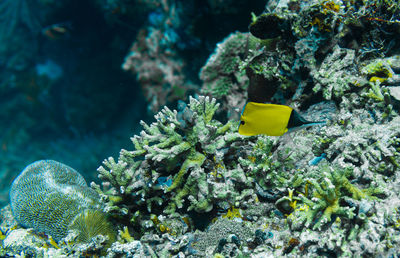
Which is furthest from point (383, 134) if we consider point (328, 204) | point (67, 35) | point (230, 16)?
point (67, 35)

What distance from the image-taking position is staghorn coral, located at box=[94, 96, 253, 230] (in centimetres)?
251

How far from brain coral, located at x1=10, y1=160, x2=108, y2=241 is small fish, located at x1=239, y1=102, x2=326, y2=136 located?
232 centimetres

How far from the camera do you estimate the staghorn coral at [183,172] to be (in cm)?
251

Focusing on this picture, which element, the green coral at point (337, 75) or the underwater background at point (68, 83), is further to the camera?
the underwater background at point (68, 83)

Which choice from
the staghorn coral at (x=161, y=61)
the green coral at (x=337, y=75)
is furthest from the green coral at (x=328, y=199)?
the staghorn coral at (x=161, y=61)

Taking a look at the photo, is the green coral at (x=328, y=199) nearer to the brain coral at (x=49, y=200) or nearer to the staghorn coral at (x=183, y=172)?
the staghorn coral at (x=183, y=172)

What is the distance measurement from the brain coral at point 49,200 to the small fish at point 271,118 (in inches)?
91.2

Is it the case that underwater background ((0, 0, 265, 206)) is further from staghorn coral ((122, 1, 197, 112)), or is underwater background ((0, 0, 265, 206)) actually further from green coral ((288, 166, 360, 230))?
green coral ((288, 166, 360, 230))

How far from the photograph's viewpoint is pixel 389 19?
9.68 ft

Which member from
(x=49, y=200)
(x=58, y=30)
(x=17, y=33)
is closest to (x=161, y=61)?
(x=58, y=30)

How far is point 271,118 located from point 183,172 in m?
1.21

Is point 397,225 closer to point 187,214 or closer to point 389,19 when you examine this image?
point 187,214

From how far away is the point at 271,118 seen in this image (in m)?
1.83

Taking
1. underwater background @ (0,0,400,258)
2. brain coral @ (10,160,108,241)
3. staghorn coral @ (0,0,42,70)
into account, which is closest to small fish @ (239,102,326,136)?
underwater background @ (0,0,400,258)
